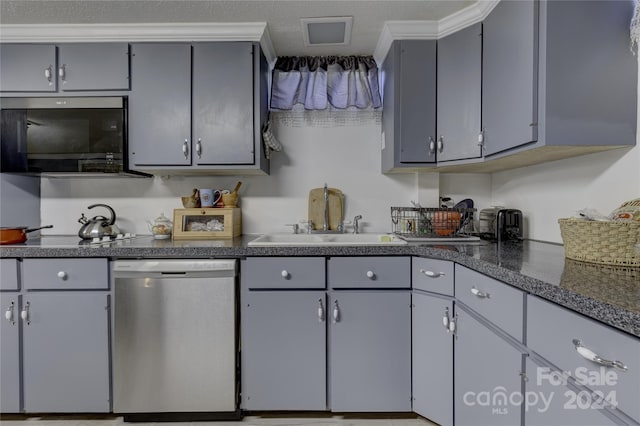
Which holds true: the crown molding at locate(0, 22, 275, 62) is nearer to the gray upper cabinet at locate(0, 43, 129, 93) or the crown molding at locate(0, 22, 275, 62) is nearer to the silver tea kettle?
the gray upper cabinet at locate(0, 43, 129, 93)

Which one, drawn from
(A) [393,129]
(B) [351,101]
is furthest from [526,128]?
(B) [351,101]

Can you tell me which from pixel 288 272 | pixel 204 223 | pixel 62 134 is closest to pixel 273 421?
pixel 288 272

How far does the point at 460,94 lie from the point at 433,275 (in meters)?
1.02

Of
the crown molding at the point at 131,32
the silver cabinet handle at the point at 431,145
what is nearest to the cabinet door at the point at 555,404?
the silver cabinet handle at the point at 431,145

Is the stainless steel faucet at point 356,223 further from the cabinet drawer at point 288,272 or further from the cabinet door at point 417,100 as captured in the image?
the cabinet drawer at point 288,272

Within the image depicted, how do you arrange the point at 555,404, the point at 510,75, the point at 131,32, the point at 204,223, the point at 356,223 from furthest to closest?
the point at 356,223, the point at 204,223, the point at 131,32, the point at 510,75, the point at 555,404

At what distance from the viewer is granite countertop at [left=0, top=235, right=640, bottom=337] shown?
2.39ft

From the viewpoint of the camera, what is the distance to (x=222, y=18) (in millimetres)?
1809

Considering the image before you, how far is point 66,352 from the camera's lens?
62.5 inches

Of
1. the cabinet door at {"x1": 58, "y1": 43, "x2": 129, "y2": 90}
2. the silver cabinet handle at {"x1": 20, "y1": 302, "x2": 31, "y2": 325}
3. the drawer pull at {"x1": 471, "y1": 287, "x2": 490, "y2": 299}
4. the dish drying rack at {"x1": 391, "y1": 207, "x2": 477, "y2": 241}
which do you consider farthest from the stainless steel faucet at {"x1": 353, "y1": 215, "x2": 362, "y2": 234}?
the silver cabinet handle at {"x1": 20, "y1": 302, "x2": 31, "y2": 325}

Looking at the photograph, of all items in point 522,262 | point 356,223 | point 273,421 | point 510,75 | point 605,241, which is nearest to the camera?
point 605,241

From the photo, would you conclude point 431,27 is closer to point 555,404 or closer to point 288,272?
point 288,272

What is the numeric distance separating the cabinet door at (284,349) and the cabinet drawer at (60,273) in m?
0.79

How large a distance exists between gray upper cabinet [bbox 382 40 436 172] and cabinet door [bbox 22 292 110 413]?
184 cm
